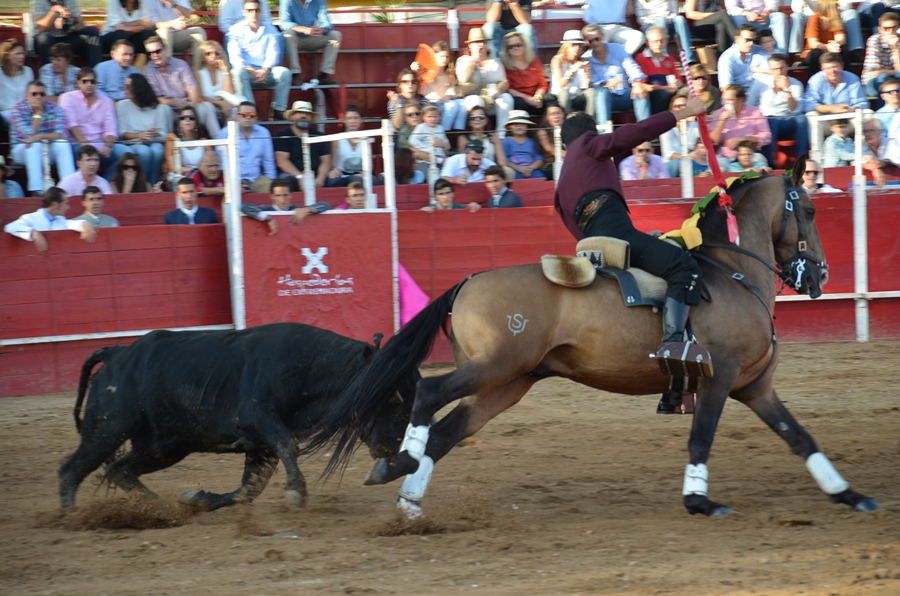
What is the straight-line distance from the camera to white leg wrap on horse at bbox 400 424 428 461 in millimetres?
4902

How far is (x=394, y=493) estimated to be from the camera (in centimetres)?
584

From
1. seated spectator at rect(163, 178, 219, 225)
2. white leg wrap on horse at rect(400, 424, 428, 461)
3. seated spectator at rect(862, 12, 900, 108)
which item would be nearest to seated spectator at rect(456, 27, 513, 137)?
seated spectator at rect(163, 178, 219, 225)

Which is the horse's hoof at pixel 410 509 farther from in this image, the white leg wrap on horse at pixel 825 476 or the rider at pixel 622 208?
the white leg wrap on horse at pixel 825 476

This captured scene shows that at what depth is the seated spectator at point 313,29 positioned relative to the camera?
42.2ft

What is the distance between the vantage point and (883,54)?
43.1ft

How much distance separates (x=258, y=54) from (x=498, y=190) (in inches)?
140

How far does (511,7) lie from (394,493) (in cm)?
886

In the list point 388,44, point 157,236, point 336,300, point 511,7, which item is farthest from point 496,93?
point 157,236

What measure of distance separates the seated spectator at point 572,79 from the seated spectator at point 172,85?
3.93 metres

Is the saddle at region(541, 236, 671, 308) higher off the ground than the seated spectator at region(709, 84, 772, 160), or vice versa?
the seated spectator at region(709, 84, 772, 160)

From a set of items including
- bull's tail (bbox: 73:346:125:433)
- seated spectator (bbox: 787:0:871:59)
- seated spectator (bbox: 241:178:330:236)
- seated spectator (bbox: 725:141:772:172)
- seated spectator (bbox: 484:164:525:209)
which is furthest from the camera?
seated spectator (bbox: 787:0:871:59)

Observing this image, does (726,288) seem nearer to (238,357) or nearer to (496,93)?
(238,357)

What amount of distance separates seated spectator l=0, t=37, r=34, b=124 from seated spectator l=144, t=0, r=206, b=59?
5.66 feet

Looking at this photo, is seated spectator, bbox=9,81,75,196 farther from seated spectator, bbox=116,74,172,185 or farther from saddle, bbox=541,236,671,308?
saddle, bbox=541,236,671,308
